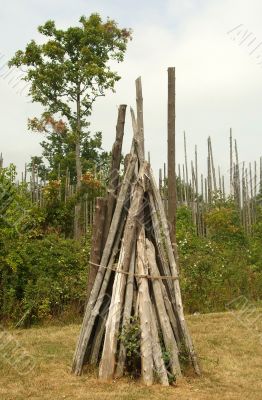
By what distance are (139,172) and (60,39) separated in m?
13.6

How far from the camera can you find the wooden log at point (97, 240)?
21.6 feet

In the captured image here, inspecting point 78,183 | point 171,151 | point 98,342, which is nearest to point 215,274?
point 171,151

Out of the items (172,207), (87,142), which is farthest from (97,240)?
(87,142)

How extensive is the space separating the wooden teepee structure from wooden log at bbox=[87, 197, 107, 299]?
8.7 inches

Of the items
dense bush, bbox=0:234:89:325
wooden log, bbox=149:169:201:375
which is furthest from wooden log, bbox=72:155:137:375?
dense bush, bbox=0:234:89:325

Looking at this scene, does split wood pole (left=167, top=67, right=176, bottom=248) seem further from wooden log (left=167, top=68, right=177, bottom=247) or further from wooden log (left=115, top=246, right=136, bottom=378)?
wooden log (left=115, top=246, right=136, bottom=378)

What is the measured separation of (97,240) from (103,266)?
457 mm

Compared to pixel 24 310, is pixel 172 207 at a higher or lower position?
higher

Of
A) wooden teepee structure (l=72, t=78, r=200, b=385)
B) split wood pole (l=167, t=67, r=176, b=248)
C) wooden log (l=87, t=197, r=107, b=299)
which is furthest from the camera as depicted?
split wood pole (l=167, t=67, r=176, b=248)

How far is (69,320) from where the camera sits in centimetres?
998

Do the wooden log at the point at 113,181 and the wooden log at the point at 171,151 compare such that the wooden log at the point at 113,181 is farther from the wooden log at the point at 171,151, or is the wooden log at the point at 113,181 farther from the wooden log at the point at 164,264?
the wooden log at the point at 171,151

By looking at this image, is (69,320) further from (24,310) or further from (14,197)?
(14,197)

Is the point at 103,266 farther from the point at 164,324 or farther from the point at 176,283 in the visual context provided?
the point at 164,324

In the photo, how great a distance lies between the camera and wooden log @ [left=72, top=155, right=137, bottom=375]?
20.2ft
